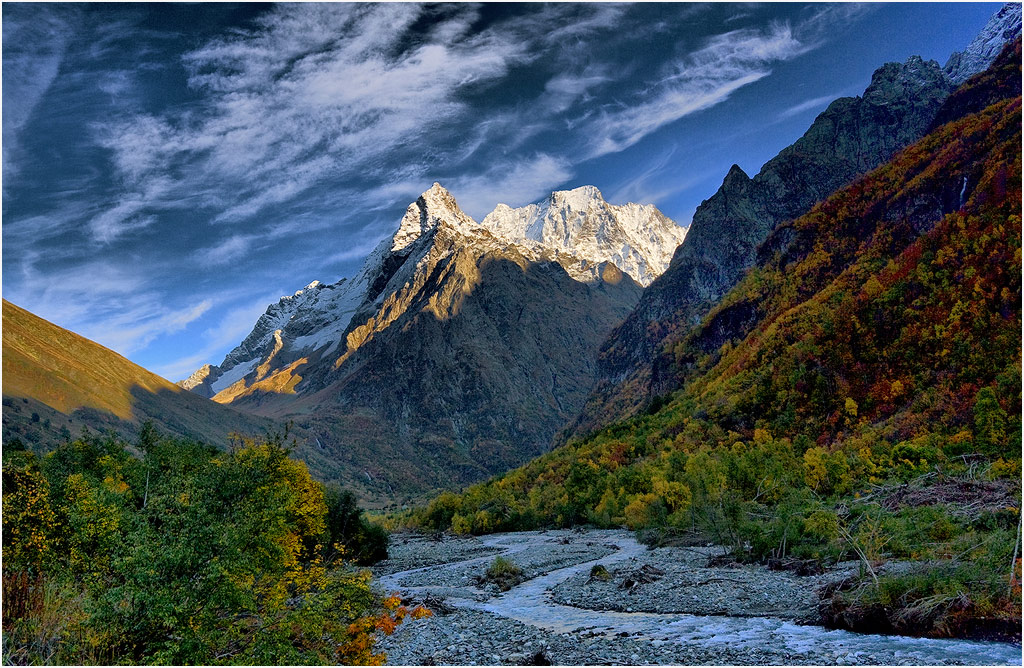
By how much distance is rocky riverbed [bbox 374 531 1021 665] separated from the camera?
23328 mm

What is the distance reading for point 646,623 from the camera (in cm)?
3142

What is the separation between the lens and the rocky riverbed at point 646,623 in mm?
23328

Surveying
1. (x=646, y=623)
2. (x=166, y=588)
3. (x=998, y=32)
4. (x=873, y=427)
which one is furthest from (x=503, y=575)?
(x=998, y=32)

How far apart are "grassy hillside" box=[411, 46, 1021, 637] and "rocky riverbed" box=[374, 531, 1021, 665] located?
2601 millimetres

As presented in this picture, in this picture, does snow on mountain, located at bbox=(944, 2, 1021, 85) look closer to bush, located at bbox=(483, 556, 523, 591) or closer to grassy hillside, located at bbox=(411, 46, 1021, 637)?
grassy hillside, located at bbox=(411, 46, 1021, 637)

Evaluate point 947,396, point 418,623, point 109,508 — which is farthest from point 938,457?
point 109,508

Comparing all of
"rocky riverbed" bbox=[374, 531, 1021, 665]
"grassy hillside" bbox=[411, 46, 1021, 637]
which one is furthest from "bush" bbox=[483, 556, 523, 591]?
"grassy hillside" bbox=[411, 46, 1021, 637]

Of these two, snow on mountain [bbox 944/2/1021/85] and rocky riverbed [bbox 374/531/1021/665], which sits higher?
snow on mountain [bbox 944/2/1021/85]

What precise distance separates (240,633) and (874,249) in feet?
348

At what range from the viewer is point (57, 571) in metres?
21.7

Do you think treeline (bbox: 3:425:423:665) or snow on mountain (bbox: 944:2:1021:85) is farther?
snow on mountain (bbox: 944:2:1021:85)

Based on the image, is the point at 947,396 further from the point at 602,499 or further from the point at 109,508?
the point at 109,508

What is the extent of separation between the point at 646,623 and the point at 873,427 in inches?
1828

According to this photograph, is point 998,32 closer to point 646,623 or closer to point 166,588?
point 646,623
